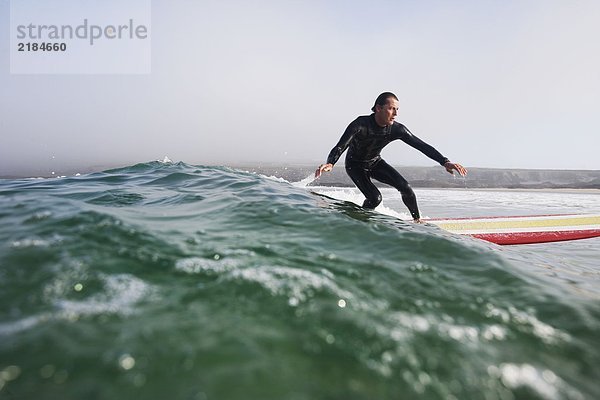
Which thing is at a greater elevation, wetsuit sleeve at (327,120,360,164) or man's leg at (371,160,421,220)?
wetsuit sleeve at (327,120,360,164)

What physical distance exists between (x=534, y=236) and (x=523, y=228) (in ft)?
0.97

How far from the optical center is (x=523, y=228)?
709 cm

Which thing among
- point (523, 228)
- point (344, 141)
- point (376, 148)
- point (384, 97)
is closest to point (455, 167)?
point (376, 148)

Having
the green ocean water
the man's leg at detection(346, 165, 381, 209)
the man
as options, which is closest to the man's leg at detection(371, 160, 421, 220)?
the man

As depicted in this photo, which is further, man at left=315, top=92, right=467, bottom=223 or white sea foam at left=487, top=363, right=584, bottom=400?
man at left=315, top=92, right=467, bottom=223

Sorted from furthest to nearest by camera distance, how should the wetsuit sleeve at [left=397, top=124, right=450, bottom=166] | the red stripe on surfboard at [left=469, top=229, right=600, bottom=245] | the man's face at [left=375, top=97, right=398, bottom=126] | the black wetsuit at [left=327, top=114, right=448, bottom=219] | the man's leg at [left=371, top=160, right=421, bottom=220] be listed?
the man's leg at [left=371, top=160, right=421, bottom=220] → the red stripe on surfboard at [left=469, top=229, right=600, bottom=245] → the wetsuit sleeve at [left=397, top=124, right=450, bottom=166] → the black wetsuit at [left=327, top=114, right=448, bottom=219] → the man's face at [left=375, top=97, right=398, bottom=126]

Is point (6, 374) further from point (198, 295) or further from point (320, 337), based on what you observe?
point (320, 337)

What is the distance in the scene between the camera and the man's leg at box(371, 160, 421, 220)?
666 cm

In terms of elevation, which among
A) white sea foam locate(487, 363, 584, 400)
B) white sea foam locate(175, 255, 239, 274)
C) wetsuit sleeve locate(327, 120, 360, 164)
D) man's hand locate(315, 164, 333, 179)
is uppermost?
wetsuit sleeve locate(327, 120, 360, 164)

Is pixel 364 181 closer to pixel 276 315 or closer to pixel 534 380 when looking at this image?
pixel 276 315

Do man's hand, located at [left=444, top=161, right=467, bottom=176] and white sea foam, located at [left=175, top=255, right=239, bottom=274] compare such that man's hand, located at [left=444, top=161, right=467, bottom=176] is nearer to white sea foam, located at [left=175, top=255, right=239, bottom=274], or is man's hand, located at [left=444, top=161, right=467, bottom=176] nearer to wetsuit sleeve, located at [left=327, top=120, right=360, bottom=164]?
wetsuit sleeve, located at [left=327, top=120, right=360, bottom=164]

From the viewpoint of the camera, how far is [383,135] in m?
6.24

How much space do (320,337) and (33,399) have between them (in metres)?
1.29

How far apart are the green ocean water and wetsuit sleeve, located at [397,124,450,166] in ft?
10.3
